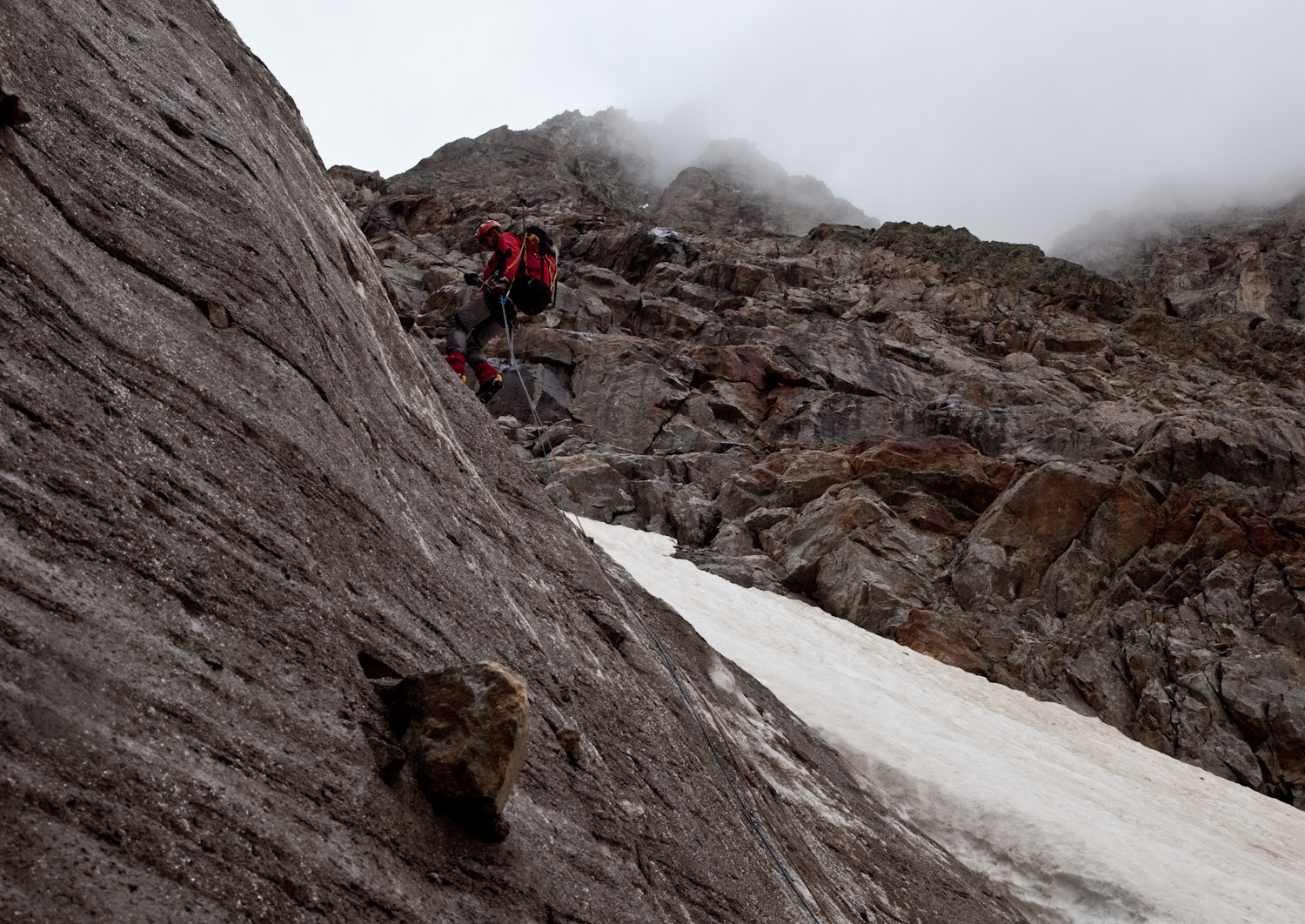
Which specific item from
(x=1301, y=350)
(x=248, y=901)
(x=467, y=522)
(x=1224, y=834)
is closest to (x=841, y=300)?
(x=1301, y=350)

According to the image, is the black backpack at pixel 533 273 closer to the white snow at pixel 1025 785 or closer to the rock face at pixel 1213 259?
the white snow at pixel 1025 785

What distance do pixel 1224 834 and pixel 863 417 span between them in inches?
911

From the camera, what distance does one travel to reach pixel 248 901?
2791 millimetres

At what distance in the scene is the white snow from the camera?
8.86m

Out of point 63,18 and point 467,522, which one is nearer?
point 63,18

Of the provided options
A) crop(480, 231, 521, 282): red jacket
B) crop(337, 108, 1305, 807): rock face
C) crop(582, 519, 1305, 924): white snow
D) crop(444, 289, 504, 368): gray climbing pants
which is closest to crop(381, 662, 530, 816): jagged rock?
crop(582, 519, 1305, 924): white snow

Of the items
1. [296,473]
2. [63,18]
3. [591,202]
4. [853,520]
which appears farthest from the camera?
[591,202]

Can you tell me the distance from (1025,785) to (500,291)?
9005mm

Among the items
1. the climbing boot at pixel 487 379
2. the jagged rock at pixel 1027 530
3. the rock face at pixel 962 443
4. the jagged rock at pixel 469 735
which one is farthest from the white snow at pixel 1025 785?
the jagged rock at pixel 469 735

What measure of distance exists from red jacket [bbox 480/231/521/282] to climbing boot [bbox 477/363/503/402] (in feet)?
4.00

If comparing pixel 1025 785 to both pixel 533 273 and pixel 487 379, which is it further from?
pixel 533 273

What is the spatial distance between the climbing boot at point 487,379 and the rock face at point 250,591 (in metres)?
5.48

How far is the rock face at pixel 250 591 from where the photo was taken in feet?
9.12

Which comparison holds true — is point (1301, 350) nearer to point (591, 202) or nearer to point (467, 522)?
point (591, 202)
